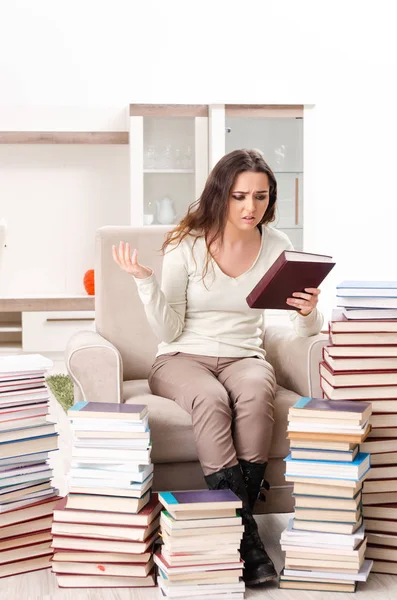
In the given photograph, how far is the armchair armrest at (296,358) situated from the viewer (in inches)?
102

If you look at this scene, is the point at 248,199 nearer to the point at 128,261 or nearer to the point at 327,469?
the point at 128,261

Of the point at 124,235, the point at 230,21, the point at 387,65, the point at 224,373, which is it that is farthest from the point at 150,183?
the point at 224,373

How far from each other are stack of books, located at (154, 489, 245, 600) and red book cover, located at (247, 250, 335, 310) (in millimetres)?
572

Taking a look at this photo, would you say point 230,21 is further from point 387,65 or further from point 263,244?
point 263,244

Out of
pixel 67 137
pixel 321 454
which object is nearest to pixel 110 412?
pixel 321 454

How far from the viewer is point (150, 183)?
538 cm

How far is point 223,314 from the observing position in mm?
2668

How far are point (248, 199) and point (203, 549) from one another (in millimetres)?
1043

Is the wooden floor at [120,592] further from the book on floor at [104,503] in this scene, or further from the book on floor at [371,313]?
the book on floor at [371,313]

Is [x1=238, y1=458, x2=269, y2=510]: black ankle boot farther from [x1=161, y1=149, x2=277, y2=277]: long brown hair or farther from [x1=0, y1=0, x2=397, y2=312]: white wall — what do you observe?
[x1=0, y1=0, x2=397, y2=312]: white wall

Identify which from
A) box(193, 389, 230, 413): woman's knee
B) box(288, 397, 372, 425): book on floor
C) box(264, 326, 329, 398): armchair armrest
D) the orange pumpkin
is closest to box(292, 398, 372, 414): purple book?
box(288, 397, 372, 425): book on floor

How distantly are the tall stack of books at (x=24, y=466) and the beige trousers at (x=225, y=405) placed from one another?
394mm

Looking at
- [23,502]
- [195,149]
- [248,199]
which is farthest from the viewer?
[195,149]

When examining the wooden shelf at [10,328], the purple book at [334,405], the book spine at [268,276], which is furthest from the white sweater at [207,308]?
the wooden shelf at [10,328]
